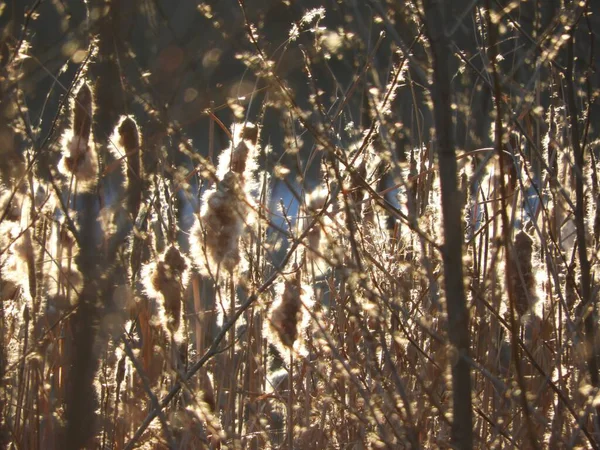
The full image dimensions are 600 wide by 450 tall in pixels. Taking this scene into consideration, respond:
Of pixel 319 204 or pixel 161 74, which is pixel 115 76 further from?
pixel 319 204

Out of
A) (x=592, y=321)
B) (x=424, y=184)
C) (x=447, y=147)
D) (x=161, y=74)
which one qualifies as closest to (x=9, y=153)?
(x=161, y=74)

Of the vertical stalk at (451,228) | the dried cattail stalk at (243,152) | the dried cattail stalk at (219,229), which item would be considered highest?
the dried cattail stalk at (243,152)

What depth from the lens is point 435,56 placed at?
0.65 meters

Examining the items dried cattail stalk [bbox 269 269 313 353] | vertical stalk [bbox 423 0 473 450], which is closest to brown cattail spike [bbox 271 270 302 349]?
dried cattail stalk [bbox 269 269 313 353]

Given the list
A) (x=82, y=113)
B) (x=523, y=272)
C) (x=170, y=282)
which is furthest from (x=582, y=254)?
(x=82, y=113)

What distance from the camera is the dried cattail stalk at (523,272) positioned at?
50.0 inches

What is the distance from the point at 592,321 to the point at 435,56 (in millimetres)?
549

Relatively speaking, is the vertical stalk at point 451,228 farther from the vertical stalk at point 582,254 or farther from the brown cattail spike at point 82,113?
the brown cattail spike at point 82,113

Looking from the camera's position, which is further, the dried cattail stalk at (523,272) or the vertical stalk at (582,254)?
the dried cattail stalk at (523,272)

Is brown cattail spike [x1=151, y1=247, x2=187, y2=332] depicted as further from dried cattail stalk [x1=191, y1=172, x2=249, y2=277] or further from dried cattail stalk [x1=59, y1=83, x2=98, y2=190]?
dried cattail stalk [x1=59, y1=83, x2=98, y2=190]

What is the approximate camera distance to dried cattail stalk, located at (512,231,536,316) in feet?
4.17

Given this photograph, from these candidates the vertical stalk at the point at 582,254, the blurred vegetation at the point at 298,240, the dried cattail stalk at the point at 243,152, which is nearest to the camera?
the blurred vegetation at the point at 298,240

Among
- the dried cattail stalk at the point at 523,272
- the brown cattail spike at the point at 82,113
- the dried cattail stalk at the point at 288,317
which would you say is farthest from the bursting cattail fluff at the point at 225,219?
the dried cattail stalk at the point at 523,272

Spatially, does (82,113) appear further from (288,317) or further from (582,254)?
(582,254)
